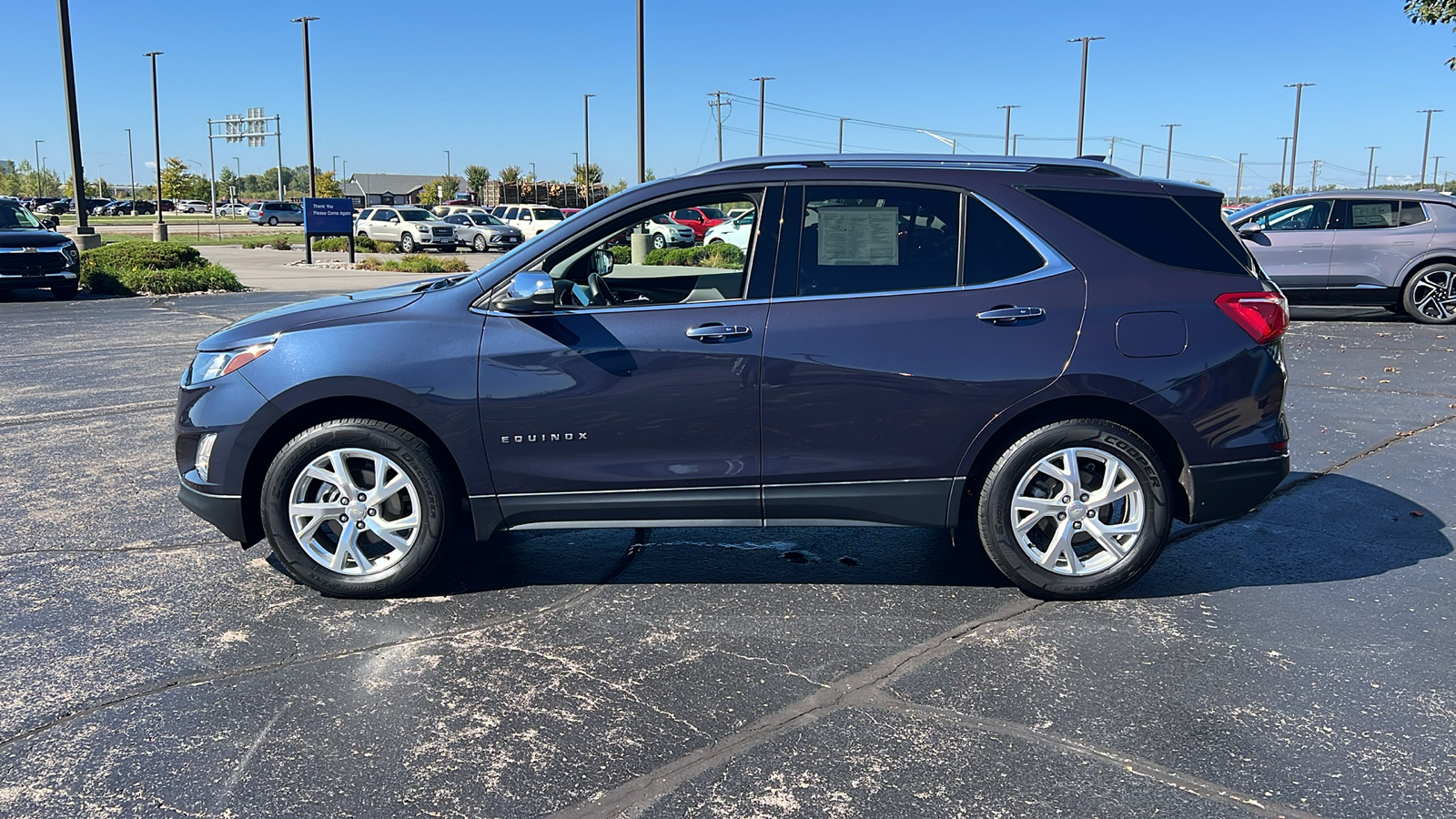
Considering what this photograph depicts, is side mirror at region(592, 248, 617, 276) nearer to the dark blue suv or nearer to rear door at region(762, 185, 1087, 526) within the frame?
the dark blue suv

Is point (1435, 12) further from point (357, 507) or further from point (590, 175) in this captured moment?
point (590, 175)

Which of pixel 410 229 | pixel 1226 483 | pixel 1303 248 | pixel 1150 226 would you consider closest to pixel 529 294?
pixel 1150 226

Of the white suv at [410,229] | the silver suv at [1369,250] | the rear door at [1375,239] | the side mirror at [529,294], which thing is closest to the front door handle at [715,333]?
the side mirror at [529,294]

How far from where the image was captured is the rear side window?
460 cm

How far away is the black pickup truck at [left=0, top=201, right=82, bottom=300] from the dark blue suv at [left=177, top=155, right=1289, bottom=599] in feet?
49.6

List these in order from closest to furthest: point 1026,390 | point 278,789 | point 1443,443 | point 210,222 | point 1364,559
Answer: point 278,789, point 1026,390, point 1364,559, point 1443,443, point 210,222

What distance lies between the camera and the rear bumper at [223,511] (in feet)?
14.9

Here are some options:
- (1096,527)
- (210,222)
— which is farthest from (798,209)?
(210,222)

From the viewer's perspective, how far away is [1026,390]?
4.43 meters

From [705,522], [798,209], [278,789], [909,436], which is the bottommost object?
[278,789]

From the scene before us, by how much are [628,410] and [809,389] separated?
0.73 meters

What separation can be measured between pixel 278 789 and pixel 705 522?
6.42ft

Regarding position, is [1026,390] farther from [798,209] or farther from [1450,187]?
[1450,187]

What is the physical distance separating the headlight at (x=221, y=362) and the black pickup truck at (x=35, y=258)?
1505 cm
